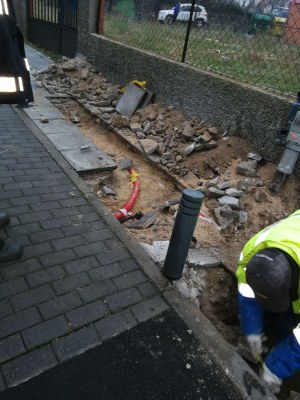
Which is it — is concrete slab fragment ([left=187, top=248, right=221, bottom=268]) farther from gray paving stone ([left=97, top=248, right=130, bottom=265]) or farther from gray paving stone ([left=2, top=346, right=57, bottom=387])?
gray paving stone ([left=2, top=346, right=57, bottom=387])

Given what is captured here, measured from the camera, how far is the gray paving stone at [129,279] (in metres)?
2.98

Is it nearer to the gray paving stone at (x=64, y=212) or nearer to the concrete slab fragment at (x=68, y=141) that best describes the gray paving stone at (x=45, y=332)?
the gray paving stone at (x=64, y=212)

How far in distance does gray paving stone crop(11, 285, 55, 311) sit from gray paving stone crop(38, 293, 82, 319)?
0.06 metres

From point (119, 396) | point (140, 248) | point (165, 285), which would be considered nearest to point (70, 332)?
point (119, 396)

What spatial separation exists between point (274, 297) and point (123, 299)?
1.24 meters

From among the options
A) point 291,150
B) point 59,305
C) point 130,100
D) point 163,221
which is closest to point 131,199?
point 163,221

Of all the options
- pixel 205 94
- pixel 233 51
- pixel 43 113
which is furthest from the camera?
pixel 43 113

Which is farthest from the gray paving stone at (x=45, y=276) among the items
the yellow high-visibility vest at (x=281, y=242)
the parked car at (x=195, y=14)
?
the parked car at (x=195, y=14)

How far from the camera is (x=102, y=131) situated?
6805mm

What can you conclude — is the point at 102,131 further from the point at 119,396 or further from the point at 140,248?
the point at 119,396

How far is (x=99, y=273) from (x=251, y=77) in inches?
167

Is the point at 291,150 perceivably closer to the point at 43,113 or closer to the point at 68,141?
the point at 68,141

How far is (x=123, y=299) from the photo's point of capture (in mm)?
2848

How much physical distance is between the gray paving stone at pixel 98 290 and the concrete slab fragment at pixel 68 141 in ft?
9.93
